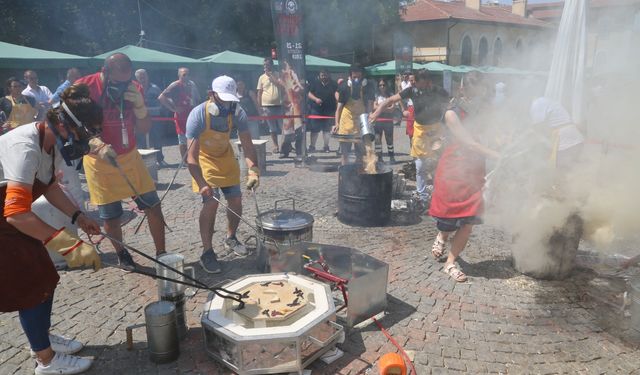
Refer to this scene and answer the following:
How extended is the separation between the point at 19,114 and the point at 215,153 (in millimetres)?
5873

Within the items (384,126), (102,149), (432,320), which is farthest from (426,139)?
(102,149)

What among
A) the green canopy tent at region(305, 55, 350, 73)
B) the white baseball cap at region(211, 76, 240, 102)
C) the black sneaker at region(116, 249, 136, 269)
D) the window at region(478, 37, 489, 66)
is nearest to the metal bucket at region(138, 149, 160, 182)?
the black sneaker at region(116, 249, 136, 269)

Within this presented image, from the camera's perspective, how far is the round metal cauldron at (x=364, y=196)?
5.68 metres

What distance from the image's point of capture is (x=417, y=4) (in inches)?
1293

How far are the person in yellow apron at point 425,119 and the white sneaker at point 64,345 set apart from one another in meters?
4.48

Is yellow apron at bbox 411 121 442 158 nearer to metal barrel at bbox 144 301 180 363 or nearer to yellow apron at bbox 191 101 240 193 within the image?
yellow apron at bbox 191 101 240 193

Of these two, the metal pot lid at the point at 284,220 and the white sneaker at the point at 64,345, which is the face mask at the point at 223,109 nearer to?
the metal pot lid at the point at 284,220

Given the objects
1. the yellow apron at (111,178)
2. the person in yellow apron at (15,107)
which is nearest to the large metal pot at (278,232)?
the yellow apron at (111,178)

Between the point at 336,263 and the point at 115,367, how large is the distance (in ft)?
6.29

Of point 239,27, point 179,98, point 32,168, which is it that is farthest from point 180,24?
point 32,168

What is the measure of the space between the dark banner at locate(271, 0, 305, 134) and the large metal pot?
221 inches

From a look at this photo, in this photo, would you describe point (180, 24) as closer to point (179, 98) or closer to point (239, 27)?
point (239, 27)

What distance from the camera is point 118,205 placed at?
419 centimetres

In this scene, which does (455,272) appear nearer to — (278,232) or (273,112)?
(278,232)
